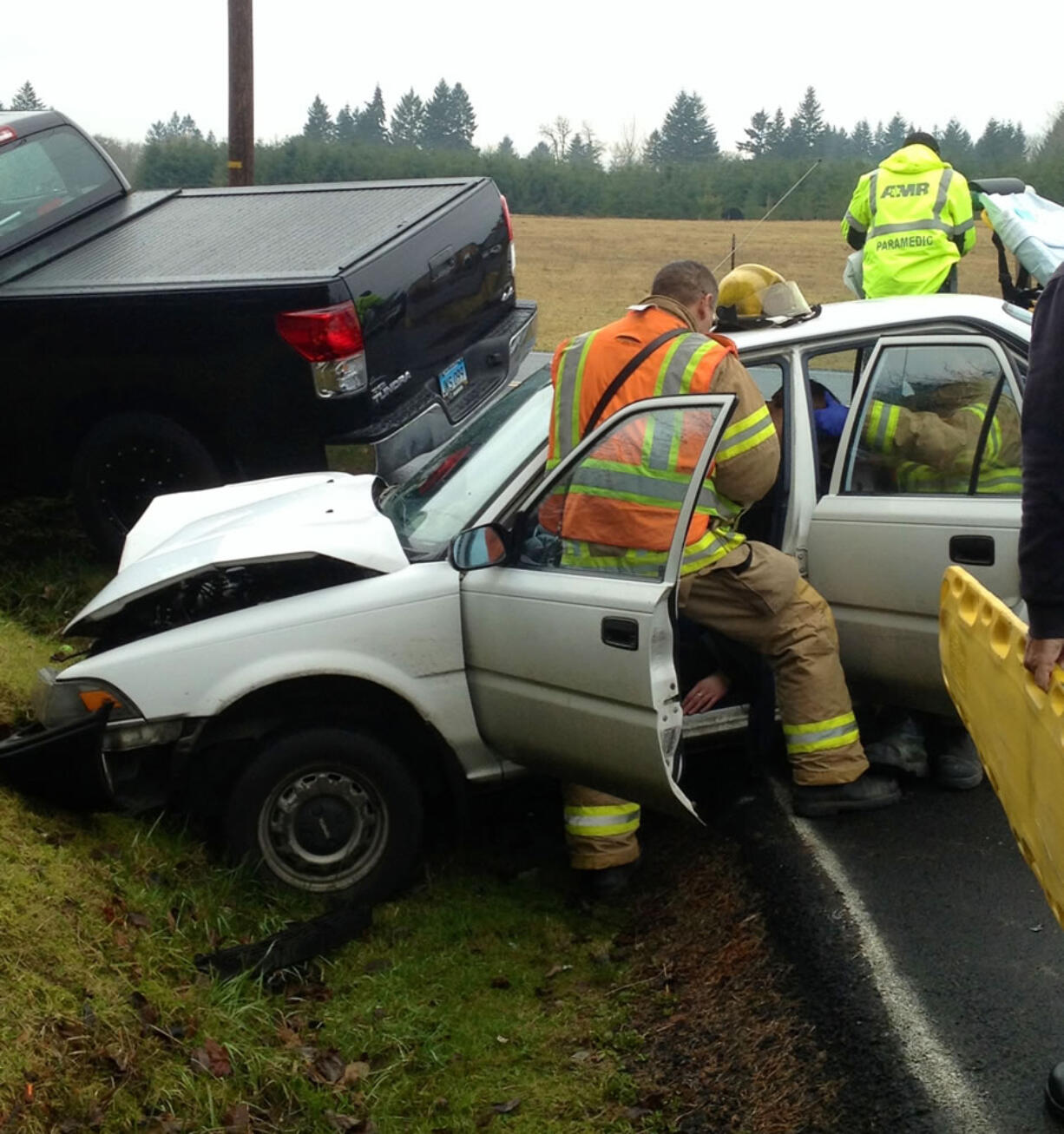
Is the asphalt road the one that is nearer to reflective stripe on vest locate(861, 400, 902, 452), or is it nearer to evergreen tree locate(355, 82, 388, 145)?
reflective stripe on vest locate(861, 400, 902, 452)

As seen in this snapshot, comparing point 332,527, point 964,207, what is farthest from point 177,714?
point 964,207

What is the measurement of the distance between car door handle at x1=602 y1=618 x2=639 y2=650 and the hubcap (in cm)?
99

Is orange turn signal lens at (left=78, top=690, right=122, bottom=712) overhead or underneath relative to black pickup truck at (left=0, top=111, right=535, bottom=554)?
underneath

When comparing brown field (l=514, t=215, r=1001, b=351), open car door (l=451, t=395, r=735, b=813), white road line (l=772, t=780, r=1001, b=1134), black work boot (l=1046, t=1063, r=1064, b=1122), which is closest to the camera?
black work boot (l=1046, t=1063, r=1064, b=1122)

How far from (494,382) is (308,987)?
370 cm

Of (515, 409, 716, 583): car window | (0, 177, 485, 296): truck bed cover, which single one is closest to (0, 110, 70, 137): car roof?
(0, 177, 485, 296): truck bed cover

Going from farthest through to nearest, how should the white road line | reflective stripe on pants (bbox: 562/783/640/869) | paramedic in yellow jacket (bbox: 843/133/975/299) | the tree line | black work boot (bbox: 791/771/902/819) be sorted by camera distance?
the tree line, paramedic in yellow jacket (bbox: 843/133/975/299), black work boot (bbox: 791/771/902/819), reflective stripe on pants (bbox: 562/783/640/869), the white road line

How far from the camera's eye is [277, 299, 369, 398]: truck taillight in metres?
6.02

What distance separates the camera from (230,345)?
6.20 meters

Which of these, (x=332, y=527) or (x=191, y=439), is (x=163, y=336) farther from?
(x=332, y=527)

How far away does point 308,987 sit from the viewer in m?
4.24

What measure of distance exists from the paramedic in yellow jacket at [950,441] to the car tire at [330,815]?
193cm

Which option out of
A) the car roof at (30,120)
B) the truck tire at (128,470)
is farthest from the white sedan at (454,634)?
the car roof at (30,120)

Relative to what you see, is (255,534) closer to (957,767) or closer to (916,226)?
(957,767)
